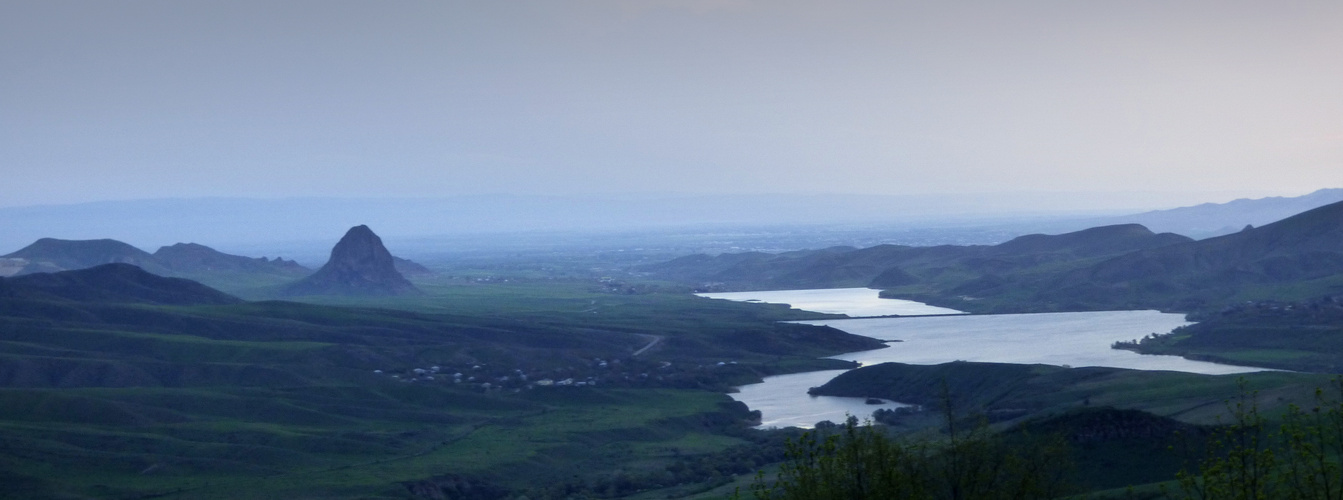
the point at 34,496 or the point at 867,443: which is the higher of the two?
the point at 867,443

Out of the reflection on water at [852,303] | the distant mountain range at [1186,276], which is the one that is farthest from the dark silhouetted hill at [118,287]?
the distant mountain range at [1186,276]

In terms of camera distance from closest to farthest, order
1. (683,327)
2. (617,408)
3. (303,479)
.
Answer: (303,479)
(617,408)
(683,327)

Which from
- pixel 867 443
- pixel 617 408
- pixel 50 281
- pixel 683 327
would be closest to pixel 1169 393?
pixel 617 408

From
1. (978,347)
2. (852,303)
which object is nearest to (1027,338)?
(978,347)

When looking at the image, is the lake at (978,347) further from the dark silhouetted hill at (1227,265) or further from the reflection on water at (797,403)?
the dark silhouetted hill at (1227,265)

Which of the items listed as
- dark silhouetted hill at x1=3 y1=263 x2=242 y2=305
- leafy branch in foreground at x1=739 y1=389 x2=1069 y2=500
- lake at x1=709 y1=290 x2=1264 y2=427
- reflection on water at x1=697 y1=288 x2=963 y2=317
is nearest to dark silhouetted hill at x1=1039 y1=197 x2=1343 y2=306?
lake at x1=709 y1=290 x2=1264 y2=427

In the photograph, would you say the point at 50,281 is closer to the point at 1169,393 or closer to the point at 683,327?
the point at 683,327

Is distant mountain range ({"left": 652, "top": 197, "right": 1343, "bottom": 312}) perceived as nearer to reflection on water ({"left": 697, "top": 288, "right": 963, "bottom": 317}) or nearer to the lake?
reflection on water ({"left": 697, "top": 288, "right": 963, "bottom": 317})
